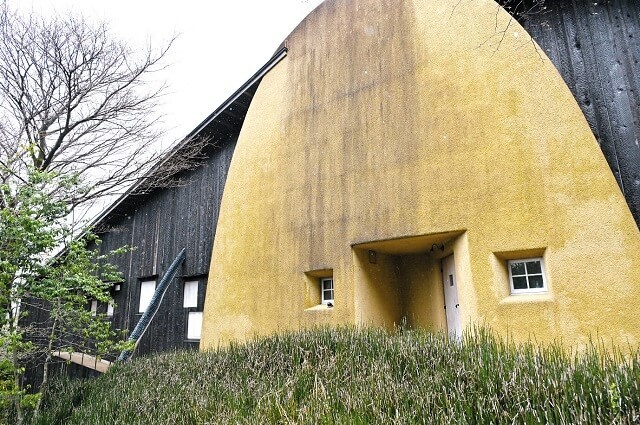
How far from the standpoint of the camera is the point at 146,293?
10469 mm

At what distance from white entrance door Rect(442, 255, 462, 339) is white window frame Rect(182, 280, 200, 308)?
18.0 ft

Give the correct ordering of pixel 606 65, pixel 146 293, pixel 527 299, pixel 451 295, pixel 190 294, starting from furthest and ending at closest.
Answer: pixel 146 293
pixel 190 294
pixel 451 295
pixel 606 65
pixel 527 299

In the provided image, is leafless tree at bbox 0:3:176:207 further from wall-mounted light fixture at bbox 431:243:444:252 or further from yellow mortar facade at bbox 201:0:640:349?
wall-mounted light fixture at bbox 431:243:444:252

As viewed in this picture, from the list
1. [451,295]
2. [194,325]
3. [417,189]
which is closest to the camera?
[417,189]

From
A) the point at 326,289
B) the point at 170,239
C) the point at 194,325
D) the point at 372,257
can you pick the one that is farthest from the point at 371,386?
the point at 170,239

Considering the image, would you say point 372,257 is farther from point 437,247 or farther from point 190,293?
point 190,293

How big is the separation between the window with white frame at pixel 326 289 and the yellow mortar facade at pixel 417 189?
132 millimetres

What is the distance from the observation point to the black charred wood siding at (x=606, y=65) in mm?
4859

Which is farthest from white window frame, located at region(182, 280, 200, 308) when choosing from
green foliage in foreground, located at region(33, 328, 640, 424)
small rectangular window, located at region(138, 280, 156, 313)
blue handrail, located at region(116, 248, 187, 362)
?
green foliage in foreground, located at region(33, 328, 640, 424)

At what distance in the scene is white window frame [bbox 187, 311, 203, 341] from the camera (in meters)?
8.80

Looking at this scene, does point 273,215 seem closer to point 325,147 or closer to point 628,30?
point 325,147

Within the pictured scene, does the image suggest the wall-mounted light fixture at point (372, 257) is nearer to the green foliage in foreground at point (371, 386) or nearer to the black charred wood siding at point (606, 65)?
the green foliage in foreground at point (371, 386)

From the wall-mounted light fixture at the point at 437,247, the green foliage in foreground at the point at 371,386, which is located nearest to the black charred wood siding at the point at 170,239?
the green foliage in foreground at the point at 371,386

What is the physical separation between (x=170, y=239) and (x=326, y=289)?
4945 millimetres
